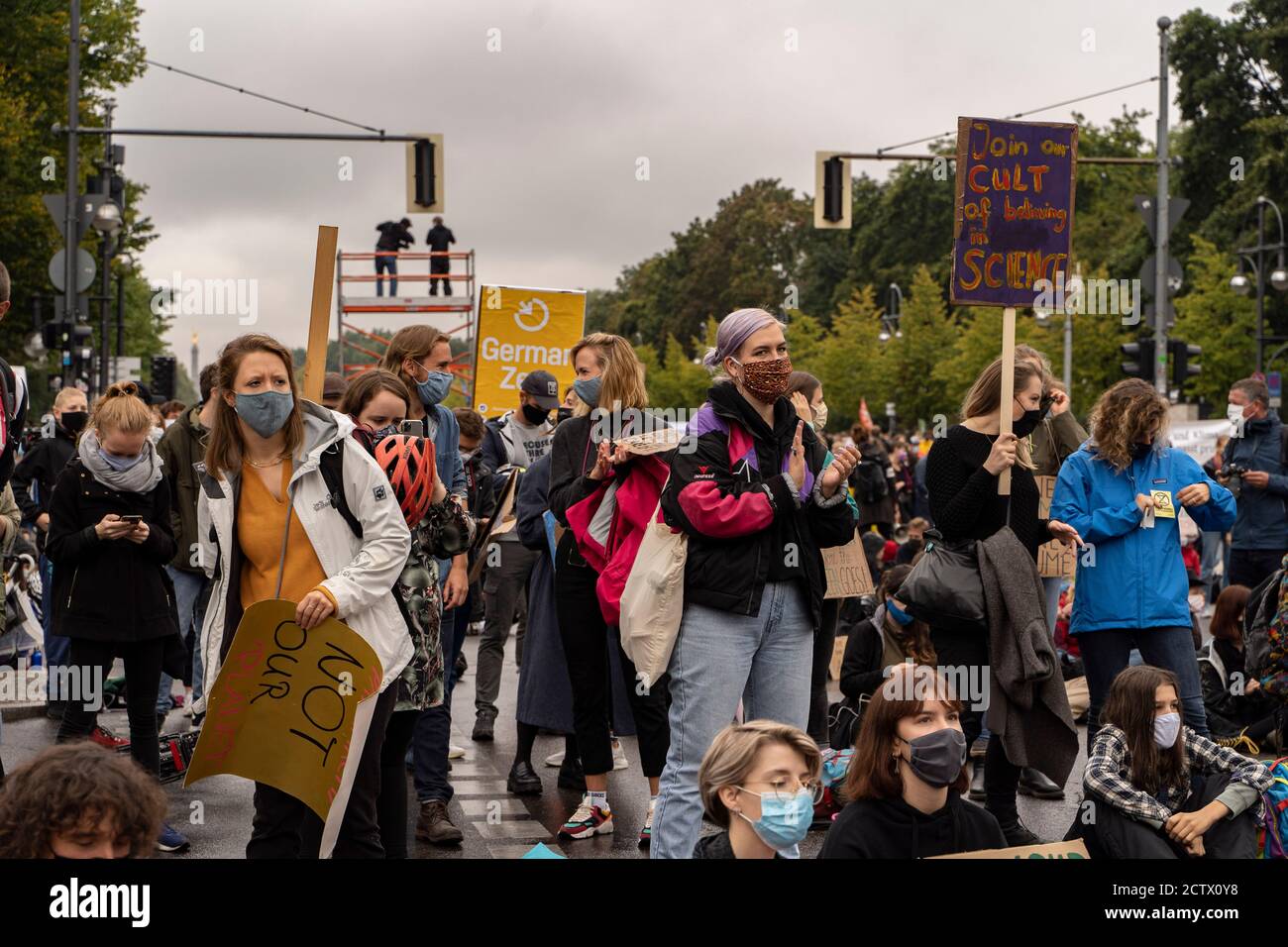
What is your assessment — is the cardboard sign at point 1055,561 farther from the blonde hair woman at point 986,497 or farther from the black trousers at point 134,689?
the black trousers at point 134,689

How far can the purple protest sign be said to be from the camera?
707 cm

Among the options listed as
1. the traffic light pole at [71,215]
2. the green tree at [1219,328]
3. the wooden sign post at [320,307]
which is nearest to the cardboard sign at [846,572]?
the wooden sign post at [320,307]

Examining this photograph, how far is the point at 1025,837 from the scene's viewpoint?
673cm

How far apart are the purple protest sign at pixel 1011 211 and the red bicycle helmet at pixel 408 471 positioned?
2.61 metres

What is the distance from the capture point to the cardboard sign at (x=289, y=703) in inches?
194

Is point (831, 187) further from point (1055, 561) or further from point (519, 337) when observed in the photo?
point (1055, 561)

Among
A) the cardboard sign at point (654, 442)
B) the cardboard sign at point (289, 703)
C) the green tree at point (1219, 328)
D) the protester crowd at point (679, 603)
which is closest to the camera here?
the protester crowd at point (679, 603)

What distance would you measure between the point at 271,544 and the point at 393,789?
3.50 ft

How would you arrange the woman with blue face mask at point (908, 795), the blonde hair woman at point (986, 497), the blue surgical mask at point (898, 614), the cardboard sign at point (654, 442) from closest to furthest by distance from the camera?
the woman with blue face mask at point (908, 795) < the cardboard sign at point (654, 442) < the blonde hair woman at point (986, 497) < the blue surgical mask at point (898, 614)

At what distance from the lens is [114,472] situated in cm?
716

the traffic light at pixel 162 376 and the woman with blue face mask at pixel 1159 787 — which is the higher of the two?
the traffic light at pixel 162 376

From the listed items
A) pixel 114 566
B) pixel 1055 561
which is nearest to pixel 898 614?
pixel 1055 561

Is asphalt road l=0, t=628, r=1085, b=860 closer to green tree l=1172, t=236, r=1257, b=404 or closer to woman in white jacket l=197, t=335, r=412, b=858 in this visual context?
woman in white jacket l=197, t=335, r=412, b=858

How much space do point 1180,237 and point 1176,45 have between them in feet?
19.9
